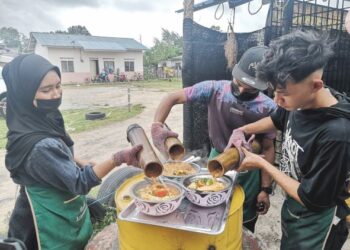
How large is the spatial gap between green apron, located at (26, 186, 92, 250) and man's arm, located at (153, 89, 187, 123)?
1.09 m

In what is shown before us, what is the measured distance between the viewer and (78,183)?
1859 mm

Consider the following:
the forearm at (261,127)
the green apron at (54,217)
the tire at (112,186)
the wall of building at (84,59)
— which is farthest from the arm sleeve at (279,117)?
the wall of building at (84,59)

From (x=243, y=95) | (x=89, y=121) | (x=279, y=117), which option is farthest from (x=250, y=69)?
(x=89, y=121)

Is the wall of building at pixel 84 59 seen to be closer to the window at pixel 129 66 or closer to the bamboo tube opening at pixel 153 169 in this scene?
the window at pixel 129 66

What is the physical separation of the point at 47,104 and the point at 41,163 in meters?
0.42

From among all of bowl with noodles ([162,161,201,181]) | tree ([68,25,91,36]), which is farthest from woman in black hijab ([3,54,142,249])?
tree ([68,25,91,36])

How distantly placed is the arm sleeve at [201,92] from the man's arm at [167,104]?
2.2 inches

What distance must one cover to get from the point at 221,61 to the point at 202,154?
4.98 ft

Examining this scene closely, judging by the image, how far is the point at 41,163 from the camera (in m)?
1.79

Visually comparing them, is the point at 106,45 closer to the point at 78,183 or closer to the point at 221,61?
the point at 221,61

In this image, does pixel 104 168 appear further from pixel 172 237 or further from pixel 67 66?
pixel 67 66

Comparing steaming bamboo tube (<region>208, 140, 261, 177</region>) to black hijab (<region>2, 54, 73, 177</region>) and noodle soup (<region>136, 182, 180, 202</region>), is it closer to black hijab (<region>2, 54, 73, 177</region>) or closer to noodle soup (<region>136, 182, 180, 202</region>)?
noodle soup (<region>136, 182, 180, 202</region>)

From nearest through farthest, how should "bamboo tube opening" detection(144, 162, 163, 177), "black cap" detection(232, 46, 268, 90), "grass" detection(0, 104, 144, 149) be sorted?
"bamboo tube opening" detection(144, 162, 163, 177) → "black cap" detection(232, 46, 268, 90) → "grass" detection(0, 104, 144, 149)

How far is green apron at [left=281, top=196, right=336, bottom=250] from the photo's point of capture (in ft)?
5.96
